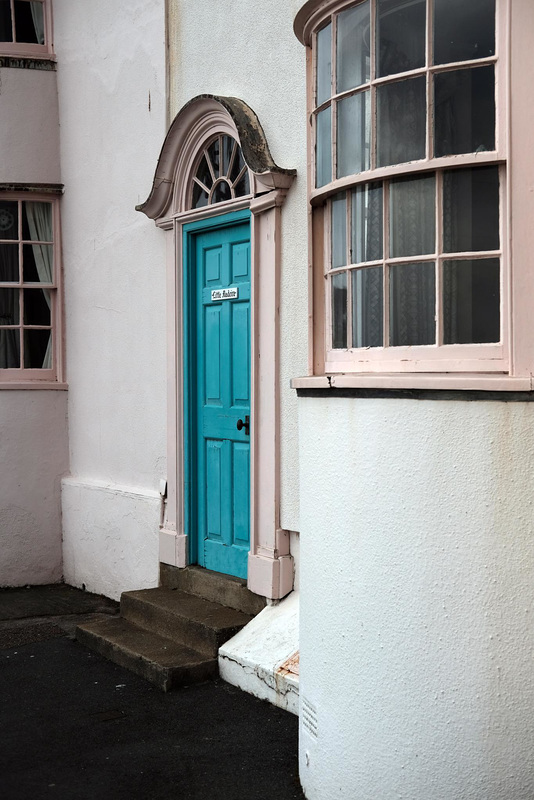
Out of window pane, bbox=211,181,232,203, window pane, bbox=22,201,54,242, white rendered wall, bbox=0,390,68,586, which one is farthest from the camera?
window pane, bbox=22,201,54,242

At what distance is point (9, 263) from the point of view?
352 inches

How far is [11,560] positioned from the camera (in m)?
8.71

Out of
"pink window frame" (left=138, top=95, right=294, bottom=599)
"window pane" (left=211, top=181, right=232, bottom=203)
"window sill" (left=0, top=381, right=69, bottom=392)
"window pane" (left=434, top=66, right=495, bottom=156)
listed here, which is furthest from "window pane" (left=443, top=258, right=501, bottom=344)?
"window sill" (left=0, top=381, right=69, bottom=392)

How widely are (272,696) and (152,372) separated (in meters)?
2.99

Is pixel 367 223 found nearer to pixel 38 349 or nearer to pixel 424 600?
pixel 424 600

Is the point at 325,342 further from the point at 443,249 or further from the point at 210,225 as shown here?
the point at 210,225

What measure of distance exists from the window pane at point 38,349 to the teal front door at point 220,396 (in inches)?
98.8

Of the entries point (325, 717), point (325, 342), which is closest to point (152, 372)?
point (325, 342)

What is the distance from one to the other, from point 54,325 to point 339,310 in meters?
5.27

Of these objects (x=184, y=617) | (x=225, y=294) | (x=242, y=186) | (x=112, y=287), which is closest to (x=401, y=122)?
(x=242, y=186)

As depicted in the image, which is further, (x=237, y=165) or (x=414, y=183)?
(x=237, y=165)

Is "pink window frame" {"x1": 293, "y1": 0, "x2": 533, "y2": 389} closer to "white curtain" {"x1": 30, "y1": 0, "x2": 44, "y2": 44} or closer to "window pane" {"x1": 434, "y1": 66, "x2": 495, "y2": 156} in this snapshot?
"window pane" {"x1": 434, "y1": 66, "x2": 495, "y2": 156}

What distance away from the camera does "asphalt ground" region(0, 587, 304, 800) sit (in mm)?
4395

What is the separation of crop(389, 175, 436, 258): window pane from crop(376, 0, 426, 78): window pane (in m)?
0.46
